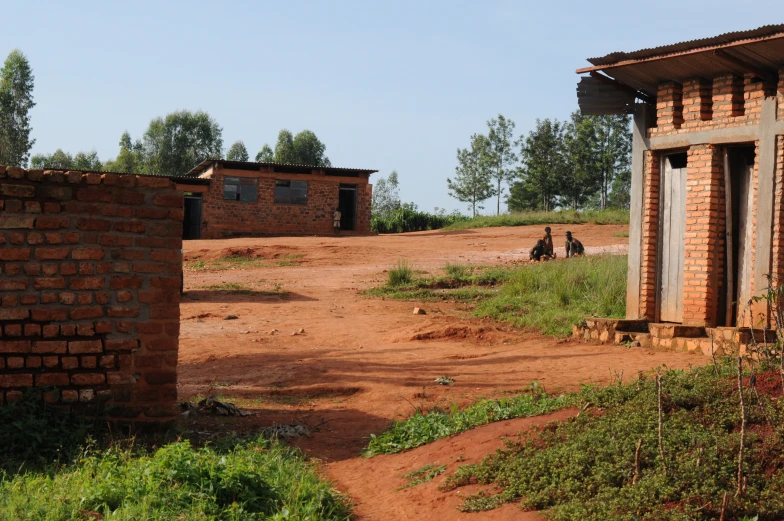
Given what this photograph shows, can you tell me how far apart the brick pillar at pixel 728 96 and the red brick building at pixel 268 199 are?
2371 centimetres

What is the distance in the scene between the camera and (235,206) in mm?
32062

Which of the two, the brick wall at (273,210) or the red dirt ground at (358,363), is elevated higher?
the brick wall at (273,210)

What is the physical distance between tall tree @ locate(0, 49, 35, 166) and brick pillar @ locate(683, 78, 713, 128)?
42511mm

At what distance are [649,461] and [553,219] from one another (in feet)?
93.9

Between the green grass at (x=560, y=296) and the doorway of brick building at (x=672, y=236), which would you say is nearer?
the doorway of brick building at (x=672, y=236)

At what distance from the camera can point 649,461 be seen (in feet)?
15.2

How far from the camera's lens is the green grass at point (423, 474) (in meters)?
5.55

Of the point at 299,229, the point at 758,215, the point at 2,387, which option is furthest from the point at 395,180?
the point at 2,387

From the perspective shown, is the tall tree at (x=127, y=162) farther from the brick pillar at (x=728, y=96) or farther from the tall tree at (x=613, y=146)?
Result: the brick pillar at (x=728, y=96)

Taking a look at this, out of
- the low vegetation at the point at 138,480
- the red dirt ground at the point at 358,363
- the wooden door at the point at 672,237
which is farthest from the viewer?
the wooden door at the point at 672,237

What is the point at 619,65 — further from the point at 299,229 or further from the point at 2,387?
the point at 299,229

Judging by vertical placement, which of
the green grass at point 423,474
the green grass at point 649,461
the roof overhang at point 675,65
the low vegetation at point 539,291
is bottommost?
the green grass at point 423,474

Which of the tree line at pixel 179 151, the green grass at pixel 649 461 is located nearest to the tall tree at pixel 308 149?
the tree line at pixel 179 151

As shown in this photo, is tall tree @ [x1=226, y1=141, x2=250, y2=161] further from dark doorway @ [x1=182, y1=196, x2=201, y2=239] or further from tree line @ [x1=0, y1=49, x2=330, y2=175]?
dark doorway @ [x1=182, y1=196, x2=201, y2=239]
